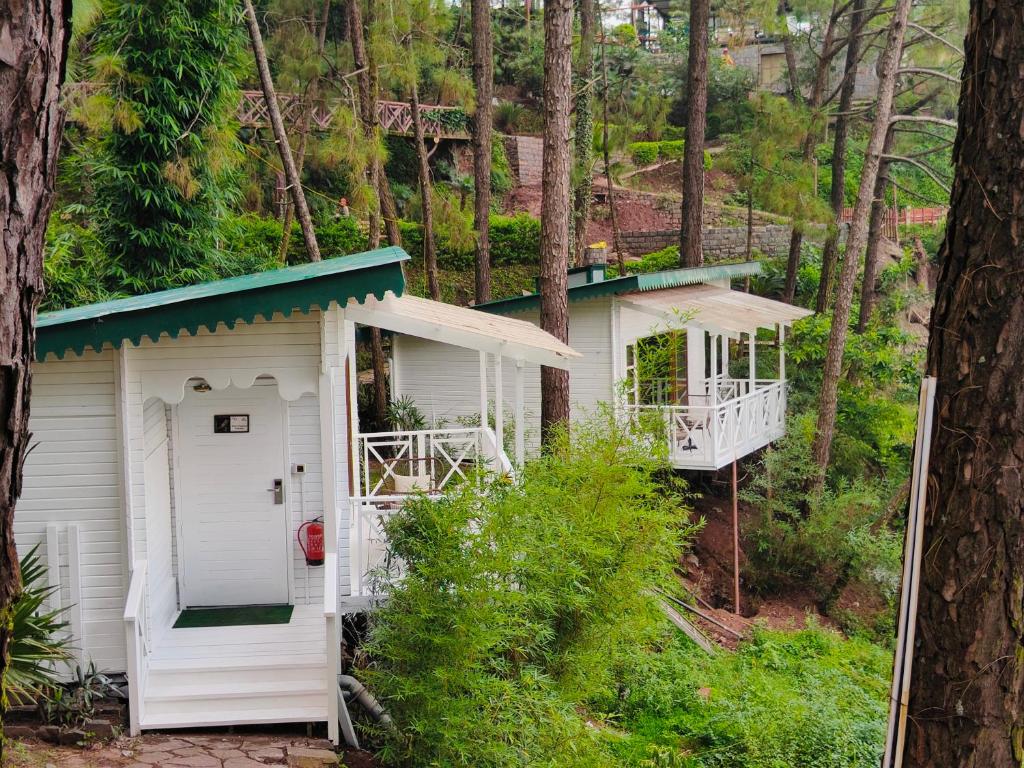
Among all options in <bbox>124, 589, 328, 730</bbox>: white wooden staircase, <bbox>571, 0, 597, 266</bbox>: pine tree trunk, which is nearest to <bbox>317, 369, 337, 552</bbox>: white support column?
<bbox>124, 589, 328, 730</bbox>: white wooden staircase

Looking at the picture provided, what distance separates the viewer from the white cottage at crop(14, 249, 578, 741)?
7074mm

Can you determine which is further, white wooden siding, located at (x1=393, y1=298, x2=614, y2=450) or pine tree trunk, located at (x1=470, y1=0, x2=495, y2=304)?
pine tree trunk, located at (x1=470, y1=0, x2=495, y2=304)

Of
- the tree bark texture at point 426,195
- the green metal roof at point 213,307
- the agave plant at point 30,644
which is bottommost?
the agave plant at point 30,644

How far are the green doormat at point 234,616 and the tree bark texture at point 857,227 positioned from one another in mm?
10315

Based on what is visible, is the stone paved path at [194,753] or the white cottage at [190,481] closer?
the stone paved path at [194,753]

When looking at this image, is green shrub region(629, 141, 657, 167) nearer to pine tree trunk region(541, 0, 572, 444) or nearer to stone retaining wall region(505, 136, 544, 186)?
stone retaining wall region(505, 136, 544, 186)

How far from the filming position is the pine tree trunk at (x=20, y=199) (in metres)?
2.17

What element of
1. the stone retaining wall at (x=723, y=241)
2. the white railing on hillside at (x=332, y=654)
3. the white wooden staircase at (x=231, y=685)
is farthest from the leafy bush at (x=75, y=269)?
the stone retaining wall at (x=723, y=241)

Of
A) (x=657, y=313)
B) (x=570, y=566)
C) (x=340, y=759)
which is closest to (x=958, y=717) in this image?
(x=570, y=566)

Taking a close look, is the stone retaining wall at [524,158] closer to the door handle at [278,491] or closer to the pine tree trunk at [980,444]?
the door handle at [278,491]

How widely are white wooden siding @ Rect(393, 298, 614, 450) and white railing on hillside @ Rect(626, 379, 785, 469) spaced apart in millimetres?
1235

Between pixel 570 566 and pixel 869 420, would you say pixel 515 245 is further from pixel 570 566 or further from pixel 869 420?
pixel 570 566

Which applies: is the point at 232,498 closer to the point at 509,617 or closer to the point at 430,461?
the point at 509,617

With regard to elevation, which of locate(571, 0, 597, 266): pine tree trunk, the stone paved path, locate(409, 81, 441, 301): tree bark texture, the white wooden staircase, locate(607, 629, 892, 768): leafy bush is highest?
locate(571, 0, 597, 266): pine tree trunk
